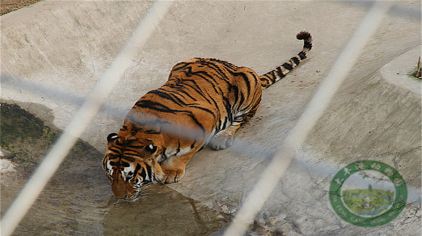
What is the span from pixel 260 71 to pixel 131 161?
1.83 m

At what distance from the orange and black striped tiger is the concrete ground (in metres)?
0.11

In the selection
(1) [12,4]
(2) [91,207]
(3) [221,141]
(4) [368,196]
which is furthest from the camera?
(1) [12,4]

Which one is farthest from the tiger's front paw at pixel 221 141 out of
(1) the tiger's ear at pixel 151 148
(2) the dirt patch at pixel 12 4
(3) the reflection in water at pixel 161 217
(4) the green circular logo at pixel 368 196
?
(2) the dirt patch at pixel 12 4

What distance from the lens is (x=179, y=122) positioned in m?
3.66

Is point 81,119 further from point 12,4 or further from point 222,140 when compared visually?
point 12,4

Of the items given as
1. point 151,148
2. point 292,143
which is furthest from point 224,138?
point 151,148

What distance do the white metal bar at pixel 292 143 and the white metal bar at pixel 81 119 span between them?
3.46 ft

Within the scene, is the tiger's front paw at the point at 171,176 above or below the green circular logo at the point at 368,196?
below

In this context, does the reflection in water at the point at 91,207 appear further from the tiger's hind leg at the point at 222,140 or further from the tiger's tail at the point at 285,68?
the tiger's tail at the point at 285,68

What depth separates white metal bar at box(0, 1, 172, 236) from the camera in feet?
11.1

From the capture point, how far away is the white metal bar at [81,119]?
3380 mm

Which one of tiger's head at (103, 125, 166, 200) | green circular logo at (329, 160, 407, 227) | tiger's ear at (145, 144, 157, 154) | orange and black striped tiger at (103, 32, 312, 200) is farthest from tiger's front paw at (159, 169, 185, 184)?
green circular logo at (329, 160, 407, 227)

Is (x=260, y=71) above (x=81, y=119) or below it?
above

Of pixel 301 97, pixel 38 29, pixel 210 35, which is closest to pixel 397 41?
pixel 301 97
